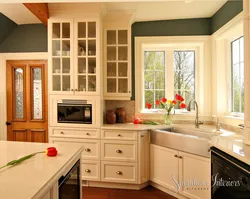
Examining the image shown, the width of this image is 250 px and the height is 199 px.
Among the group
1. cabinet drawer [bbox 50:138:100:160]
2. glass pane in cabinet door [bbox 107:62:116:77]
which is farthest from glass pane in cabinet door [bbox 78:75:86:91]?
cabinet drawer [bbox 50:138:100:160]

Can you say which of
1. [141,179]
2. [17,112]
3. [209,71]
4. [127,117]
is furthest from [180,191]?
[17,112]

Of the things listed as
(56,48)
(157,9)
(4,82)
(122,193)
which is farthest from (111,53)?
(122,193)

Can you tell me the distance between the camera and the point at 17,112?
11.0 ft

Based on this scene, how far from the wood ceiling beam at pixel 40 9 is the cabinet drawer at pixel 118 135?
1.89 meters

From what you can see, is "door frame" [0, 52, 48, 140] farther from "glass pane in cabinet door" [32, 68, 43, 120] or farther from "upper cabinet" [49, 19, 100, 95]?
"upper cabinet" [49, 19, 100, 95]

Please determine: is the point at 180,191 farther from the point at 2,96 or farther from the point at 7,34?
the point at 7,34

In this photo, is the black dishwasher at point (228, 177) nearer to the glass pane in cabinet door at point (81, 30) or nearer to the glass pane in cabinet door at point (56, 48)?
the glass pane in cabinet door at point (81, 30)

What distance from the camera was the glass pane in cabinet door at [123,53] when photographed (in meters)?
2.98

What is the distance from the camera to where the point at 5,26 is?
10.2 feet

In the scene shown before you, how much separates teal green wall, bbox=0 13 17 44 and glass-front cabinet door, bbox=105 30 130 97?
5.54ft

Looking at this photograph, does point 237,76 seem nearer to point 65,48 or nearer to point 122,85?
point 122,85

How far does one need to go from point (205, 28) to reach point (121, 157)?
8.21 ft

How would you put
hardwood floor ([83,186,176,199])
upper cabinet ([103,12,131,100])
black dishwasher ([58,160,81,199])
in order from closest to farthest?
black dishwasher ([58,160,81,199])
hardwood floor ([83,186,176,199])
upper cabinet ([103,12,131,100])

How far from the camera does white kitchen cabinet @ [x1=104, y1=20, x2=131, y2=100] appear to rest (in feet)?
9.65
